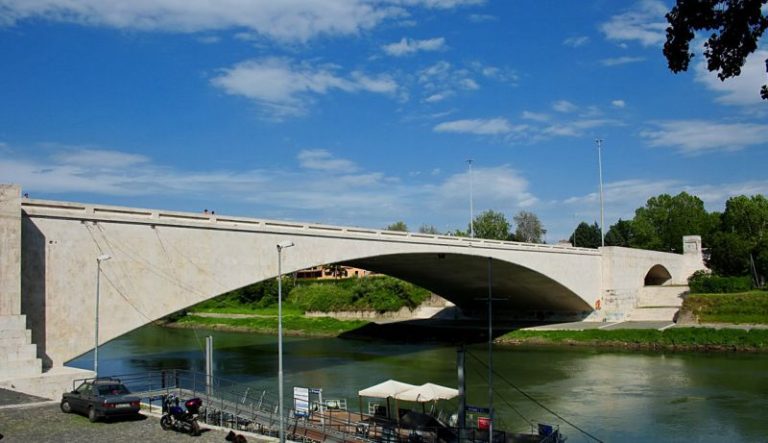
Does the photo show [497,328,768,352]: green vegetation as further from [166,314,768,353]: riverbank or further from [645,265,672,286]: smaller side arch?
[645,265,672,286]: smaller side arch

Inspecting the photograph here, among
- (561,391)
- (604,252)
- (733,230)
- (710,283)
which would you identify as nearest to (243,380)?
(561,391)

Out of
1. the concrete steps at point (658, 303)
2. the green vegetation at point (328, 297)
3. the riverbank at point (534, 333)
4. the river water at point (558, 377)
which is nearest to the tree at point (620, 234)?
the concrete steps at point (658, 303)

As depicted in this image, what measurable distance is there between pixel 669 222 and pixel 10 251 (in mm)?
96087

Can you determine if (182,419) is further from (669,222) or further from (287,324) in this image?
(669,222)

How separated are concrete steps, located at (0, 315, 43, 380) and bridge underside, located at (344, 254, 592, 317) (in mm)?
22628

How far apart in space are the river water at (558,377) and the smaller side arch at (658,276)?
1331 inches

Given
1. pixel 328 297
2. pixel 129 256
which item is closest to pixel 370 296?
pixel 328 297

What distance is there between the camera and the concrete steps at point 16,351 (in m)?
20.5

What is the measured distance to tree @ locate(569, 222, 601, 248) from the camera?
384 ft

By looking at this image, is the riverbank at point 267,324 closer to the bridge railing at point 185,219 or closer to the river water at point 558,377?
the river water at point 558,377

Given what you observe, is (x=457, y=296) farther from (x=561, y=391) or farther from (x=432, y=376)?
(x=561, y=391)

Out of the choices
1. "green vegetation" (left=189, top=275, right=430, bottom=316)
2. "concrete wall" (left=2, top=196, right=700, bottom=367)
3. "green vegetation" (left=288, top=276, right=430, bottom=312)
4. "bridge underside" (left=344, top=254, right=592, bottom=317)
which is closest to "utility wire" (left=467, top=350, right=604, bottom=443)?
"bridge underside" (left=344, top=254, right=592, bottom=317)

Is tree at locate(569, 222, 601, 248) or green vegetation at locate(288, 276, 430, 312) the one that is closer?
green vegetation at locate(288, 276, 430, 312)

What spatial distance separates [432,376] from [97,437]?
22.5 meters
